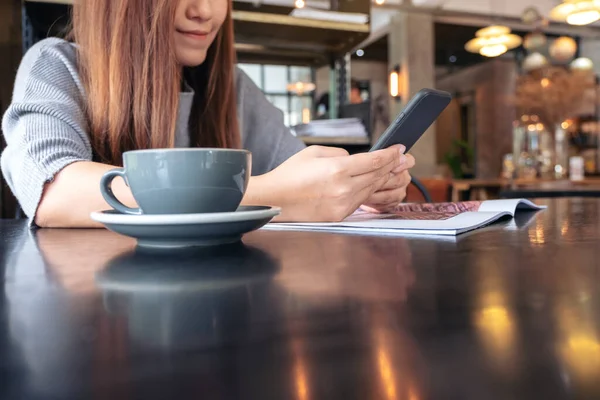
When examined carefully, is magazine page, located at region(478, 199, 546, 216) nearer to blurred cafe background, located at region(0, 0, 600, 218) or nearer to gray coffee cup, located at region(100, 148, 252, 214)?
gray coffee cup, located at region(100, 148, 252, 214)

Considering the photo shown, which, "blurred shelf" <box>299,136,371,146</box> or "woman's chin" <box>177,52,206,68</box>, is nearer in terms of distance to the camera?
"woman's chin" <box>177,52,206,68</box>

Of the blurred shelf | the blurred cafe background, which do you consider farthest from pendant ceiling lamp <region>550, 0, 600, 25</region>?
the blurred shelf

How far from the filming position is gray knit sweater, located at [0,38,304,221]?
65 centimetres

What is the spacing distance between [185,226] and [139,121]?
1.76 ft

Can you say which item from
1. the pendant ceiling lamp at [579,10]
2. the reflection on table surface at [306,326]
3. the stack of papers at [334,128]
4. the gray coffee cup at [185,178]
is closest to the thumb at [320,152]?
the gray coffee cup at [185,178]

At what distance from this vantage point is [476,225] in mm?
496

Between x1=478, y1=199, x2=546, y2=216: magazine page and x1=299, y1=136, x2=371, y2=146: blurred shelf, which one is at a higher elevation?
x1=299, y1=136, x2=371, y2=146: blurred shelf

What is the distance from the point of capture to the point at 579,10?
388cm

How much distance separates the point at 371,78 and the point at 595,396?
943 centimetres

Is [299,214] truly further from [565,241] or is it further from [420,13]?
[420,13]

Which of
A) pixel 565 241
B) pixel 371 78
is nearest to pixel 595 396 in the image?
pixel 565 241

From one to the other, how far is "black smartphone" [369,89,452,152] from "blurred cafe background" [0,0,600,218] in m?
0.99

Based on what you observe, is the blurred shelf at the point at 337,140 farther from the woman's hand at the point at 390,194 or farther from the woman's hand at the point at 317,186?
the woman's hand at the point at 317,186

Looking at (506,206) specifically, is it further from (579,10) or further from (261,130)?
(579,10)
